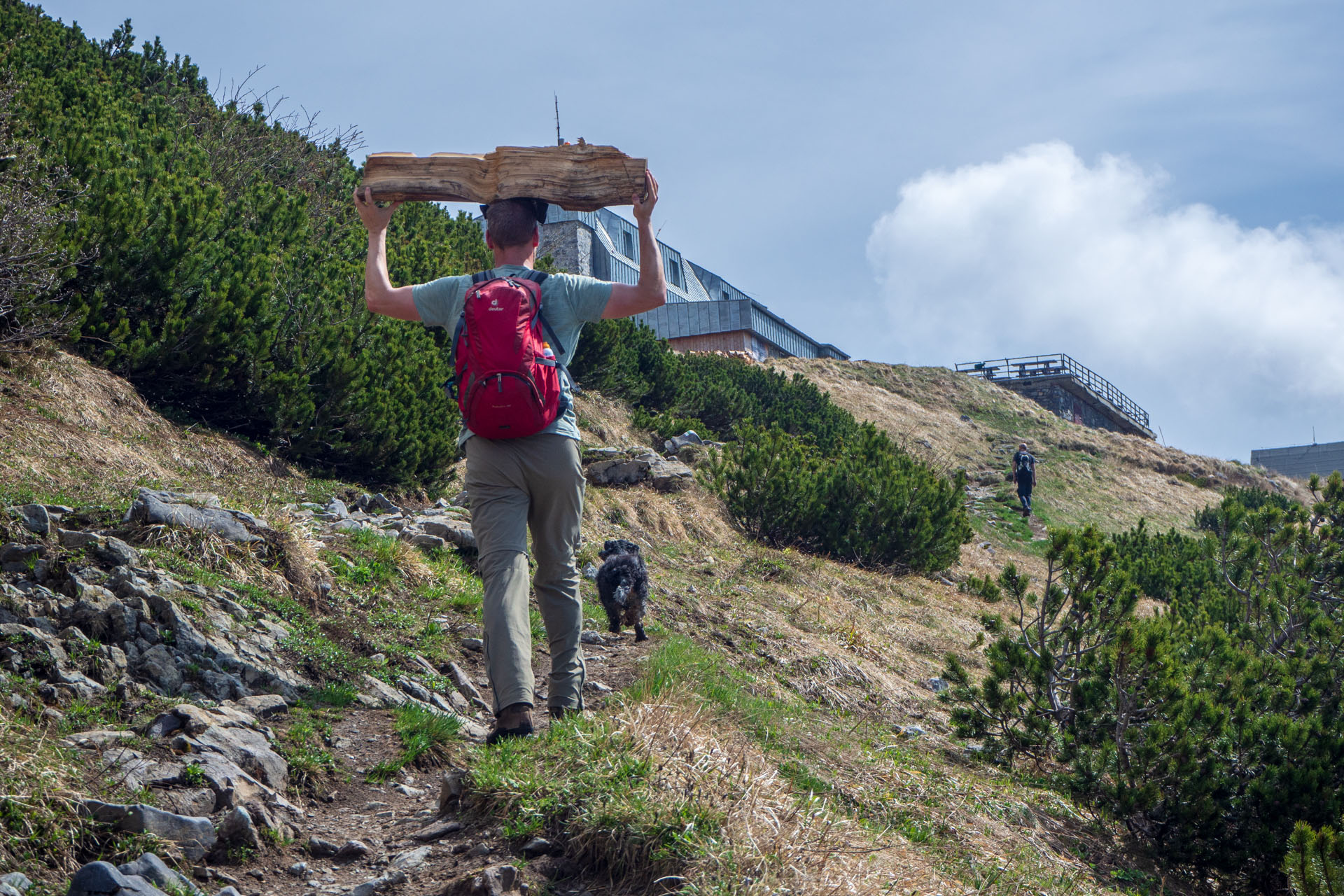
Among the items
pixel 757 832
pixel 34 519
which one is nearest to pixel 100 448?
pixel 34 519

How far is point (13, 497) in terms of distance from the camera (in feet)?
18.8

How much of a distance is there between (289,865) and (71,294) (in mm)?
7222

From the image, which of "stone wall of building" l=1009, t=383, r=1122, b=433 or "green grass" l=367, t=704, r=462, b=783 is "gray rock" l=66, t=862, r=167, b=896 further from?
"stone wall of building" l=1009, t=383, r=1122, b=433

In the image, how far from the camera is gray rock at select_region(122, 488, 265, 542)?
5.88 metres

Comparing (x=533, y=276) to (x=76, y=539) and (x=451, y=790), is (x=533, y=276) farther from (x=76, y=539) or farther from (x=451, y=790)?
(x=76, y=539)

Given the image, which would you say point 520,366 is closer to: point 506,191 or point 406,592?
point 506,191

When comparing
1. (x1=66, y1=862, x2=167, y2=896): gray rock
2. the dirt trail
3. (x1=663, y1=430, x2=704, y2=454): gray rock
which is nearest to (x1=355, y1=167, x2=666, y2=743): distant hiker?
the dirt trail

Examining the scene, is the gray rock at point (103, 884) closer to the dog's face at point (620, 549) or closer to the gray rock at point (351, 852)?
the gray rock at point (351, 852)

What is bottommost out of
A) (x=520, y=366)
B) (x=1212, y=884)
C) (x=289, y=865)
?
(x=1212, y=884)

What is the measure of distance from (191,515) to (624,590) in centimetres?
280

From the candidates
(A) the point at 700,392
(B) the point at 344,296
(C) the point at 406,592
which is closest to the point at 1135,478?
(A) the point at 700,392

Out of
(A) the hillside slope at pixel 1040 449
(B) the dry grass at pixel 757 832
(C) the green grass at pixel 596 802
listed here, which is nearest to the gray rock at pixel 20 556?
(C) the green grass at pixel 596 802

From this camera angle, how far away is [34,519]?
17.3 ft

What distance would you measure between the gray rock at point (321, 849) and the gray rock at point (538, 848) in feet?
2.32
